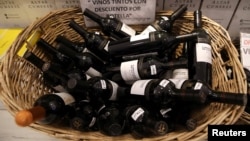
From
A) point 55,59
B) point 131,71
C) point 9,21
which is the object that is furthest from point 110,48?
point 9,21

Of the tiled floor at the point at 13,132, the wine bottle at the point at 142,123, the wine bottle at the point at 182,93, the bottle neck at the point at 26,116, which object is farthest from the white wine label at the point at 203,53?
the tiled floor at the point at 13,132

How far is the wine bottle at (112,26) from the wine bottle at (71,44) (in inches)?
4.0

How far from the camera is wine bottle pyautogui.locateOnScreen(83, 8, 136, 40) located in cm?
87

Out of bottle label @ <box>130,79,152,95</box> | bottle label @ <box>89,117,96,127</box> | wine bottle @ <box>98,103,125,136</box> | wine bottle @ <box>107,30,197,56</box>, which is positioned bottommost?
bottle label @ <box>89,117,96,127</box>

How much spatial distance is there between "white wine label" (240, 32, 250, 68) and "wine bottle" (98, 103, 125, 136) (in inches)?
20.5

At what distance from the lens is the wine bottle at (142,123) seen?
2.07 ft

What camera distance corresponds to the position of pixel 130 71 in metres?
0.76

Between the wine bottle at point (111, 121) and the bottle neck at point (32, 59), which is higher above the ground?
the bottle neck at point (32, 59)

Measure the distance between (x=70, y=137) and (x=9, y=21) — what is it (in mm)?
700

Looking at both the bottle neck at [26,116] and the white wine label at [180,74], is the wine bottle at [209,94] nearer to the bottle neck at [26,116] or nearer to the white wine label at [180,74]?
the white wine label at [180,74]

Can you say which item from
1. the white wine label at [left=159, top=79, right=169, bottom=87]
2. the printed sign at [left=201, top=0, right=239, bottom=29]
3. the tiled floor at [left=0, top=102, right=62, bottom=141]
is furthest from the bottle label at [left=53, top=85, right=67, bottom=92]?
the printed sign at [left=201, top=0, right=239, bottom=29]

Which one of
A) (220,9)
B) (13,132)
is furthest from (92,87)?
(220,9)

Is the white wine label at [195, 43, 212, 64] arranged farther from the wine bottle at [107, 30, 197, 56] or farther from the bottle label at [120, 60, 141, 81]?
the bottle label at [120, 60, 141, 81]

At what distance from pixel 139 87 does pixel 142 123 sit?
0.10 metres
